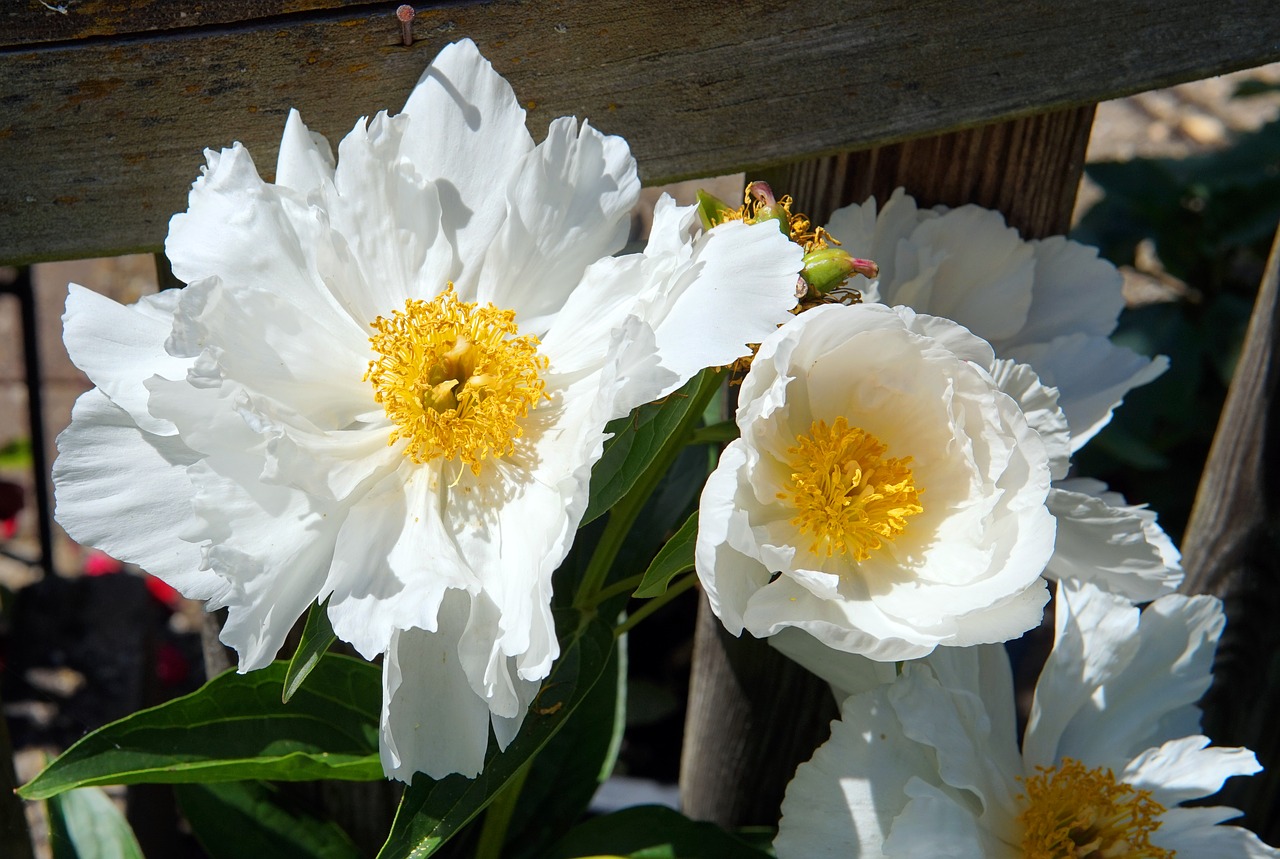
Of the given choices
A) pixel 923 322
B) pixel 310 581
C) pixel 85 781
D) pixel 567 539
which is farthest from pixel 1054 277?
pixel 85 781

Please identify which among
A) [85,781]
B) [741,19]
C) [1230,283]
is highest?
[1230,283]

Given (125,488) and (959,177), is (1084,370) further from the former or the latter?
(125,488)

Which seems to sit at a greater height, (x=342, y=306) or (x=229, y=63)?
(x=229, y=63)

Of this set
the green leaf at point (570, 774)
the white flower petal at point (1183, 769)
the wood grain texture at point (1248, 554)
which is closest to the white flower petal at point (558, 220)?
the green leaf at point (570, 774)

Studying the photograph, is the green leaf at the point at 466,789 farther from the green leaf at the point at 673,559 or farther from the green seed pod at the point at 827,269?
the green seed pod at the point at 827,269

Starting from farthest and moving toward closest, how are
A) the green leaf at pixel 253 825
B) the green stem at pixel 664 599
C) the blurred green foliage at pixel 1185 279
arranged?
1. the blurred green foliage at pixel 1185 279
2. the green leaf at pixel 253 825
3. the green stem at pixel 664 599

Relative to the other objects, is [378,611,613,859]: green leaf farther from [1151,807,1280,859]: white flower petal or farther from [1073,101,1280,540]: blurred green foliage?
[1073,101,1280,540]: blurred green foliage

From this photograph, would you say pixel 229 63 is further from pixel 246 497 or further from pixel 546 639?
pixel 546 639
